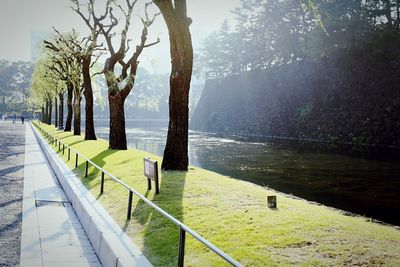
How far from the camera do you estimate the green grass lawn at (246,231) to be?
5578mm

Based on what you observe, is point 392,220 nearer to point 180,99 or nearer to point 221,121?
point 180,99

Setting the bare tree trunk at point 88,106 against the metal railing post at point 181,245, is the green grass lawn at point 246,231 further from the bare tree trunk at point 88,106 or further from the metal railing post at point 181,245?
the bare tree trunk at point 88,106

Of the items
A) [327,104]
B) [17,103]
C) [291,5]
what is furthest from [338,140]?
[17,103]

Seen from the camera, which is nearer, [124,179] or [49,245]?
[49,245]

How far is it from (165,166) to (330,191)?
7.12 meters

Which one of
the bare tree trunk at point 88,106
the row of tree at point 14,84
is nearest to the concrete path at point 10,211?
the bare tree trunk at point 88,106

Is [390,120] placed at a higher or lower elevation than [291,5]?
lower

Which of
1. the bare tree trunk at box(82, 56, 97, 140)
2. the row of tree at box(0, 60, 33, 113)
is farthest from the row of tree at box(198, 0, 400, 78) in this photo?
the row of tree at box(0, 60, 33, 113)

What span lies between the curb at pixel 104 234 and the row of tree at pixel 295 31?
576 centimetres

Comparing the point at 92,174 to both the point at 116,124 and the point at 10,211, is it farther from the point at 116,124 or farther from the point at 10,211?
the point at 116,124

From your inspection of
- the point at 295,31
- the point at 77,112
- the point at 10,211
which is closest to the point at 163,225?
the point at 10,211

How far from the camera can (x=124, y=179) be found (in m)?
12.0

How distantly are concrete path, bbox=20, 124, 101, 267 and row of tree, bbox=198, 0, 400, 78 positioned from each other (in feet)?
21.1

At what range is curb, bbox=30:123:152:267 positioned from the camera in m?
5.50
